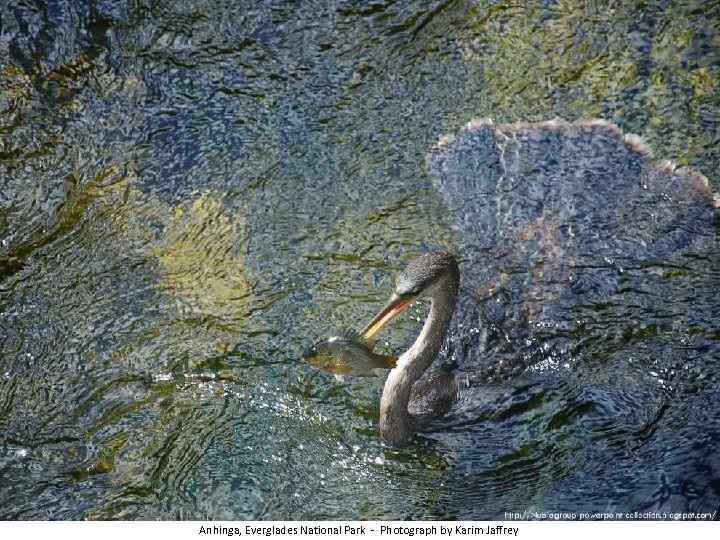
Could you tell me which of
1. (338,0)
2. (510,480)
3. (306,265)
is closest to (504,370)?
(510,480)

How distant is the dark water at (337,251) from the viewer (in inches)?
184

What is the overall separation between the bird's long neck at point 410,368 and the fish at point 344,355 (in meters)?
0.40

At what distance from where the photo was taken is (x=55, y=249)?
19.6ft

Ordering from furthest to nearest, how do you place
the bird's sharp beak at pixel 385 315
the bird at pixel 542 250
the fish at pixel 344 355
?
the bird at pixel 542 250 < the bird's sharp beak at pixel 385 315 < the fish at pixel 344 355

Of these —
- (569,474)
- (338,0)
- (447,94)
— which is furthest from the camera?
(338,0)

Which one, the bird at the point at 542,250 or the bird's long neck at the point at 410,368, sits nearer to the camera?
the bird's long neck at the point at 410,368

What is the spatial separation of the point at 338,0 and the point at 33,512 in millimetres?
4773

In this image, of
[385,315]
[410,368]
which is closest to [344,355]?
[385,315]

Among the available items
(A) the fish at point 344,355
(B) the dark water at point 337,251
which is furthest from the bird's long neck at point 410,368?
(A) the fish at point 344,355

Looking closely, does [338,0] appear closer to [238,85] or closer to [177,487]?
[238,85]

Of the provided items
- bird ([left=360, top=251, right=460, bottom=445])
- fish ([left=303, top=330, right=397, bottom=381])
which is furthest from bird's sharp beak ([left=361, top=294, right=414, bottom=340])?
fish ([left=303, top=330, right=397, bottom=381])

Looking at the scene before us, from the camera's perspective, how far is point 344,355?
432cm

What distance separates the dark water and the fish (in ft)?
2.01

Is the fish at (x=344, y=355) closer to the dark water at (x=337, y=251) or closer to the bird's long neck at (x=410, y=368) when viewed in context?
the bird's long neck at (x=410, y=368)
